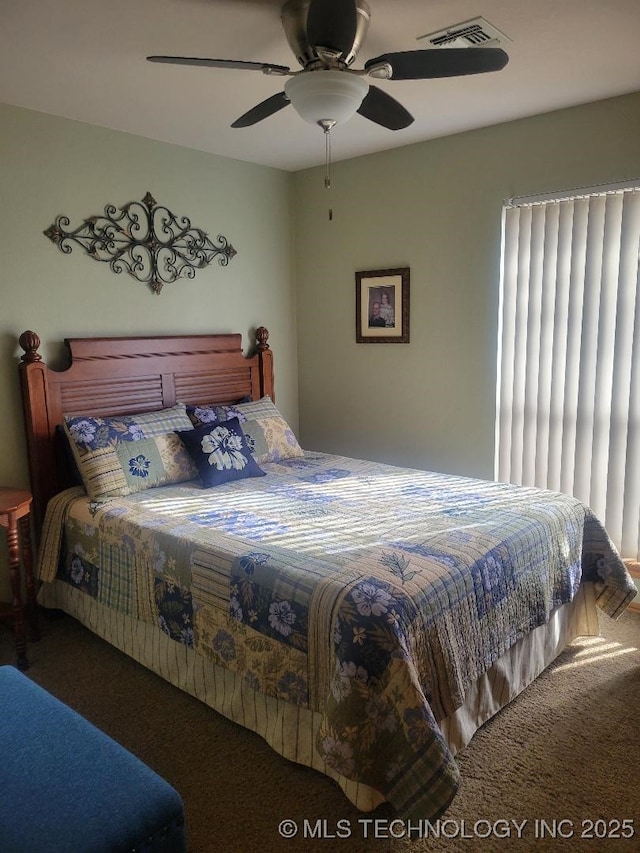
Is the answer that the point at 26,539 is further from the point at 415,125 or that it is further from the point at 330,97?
the point at 415,125

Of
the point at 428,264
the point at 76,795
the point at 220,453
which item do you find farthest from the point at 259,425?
the point at 76,795

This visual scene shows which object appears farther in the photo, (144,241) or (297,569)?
(144,241)

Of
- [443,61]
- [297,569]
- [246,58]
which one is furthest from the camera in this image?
[246,58]

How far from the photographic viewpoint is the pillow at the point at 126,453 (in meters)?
2.85

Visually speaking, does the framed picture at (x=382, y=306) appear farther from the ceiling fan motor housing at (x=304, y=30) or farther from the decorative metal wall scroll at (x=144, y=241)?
the ceiling fan motor housing at (x=304, y=30)

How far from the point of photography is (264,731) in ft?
6.86

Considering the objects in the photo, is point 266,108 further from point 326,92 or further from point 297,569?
point 297,569

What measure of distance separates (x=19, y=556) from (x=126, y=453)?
2.17 feet

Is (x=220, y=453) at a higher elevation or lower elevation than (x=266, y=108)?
lower

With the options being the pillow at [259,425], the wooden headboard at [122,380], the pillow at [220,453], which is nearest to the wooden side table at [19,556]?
the wooden headboard at [122,380]

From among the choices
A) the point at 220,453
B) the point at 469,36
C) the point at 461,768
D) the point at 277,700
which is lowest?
the point at 461,768

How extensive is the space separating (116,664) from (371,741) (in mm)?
1446

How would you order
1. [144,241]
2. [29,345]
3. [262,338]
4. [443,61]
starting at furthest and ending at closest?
[262,338]
[144,241]
[29,345]
[443,61]

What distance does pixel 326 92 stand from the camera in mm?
1873
